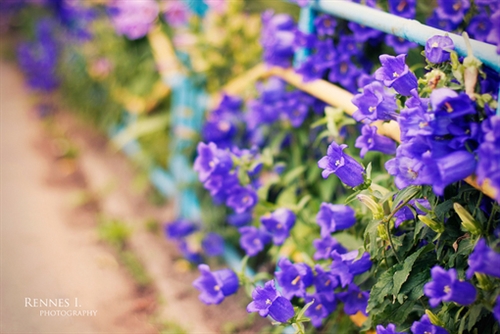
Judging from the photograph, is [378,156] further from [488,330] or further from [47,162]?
[47,162]

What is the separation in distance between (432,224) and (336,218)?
1.38ft

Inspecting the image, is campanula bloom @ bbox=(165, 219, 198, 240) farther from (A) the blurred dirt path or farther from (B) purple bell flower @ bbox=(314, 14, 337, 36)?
(B) purple bell flower @ bbox=(314, 14, 337, 36)

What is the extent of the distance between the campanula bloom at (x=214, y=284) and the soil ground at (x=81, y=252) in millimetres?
634

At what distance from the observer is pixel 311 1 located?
2.00m

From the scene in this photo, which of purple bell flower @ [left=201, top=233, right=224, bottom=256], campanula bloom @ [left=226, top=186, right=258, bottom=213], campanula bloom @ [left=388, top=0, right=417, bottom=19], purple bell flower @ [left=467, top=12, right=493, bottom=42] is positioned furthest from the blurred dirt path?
purple bell flower @ [left=467, top=12, right=493, bottom=42]

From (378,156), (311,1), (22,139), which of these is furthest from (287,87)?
(22,139)

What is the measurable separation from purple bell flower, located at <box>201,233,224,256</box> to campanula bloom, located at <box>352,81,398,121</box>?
1.41m

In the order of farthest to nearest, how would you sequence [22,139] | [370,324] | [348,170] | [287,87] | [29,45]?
[29,45], [22,139], [287,87], [370,324], [348,170]

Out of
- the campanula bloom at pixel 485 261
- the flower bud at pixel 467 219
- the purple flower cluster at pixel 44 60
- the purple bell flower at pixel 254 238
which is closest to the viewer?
the campanula bloom at pixel 485 261

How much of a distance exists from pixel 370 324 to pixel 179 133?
172 centimetres

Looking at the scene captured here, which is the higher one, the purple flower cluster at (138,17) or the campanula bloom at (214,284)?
the purple flower cluster at (138,17)

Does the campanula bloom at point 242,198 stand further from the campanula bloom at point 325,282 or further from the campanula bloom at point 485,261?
the campanula bloom at point 485,261

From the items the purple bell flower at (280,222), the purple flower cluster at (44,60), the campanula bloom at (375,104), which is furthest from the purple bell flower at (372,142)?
the purple flower cluster at (44,60)

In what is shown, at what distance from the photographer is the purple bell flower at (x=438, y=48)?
1.25m
